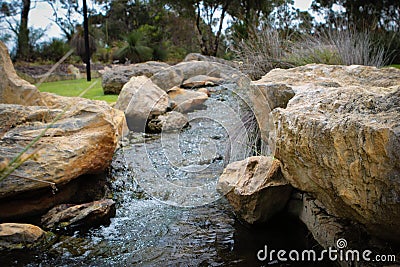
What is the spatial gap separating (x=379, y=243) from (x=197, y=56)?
11.8 meters

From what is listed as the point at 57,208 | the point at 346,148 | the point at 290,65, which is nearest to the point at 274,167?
the point at 346,148

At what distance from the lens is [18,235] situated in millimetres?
2506

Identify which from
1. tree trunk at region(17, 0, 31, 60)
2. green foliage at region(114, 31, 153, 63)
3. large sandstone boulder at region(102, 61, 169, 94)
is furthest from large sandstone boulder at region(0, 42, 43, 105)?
green foliage at region(114, 31, 153, 63)

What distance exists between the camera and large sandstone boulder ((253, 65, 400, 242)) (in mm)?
1386

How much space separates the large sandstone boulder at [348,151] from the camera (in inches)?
54.6

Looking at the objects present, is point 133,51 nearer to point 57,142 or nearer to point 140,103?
point 140,103

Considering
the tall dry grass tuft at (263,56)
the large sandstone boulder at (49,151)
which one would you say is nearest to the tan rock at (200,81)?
the tall dry grass tuft at (263,56)

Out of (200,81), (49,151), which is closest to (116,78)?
(200,81)

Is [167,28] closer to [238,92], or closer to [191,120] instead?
[191,120]

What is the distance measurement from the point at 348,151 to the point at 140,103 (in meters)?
4.09

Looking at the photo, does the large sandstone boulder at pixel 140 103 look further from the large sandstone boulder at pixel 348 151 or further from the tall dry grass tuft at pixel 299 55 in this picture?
the large sandstone boulder at pixel 348 151

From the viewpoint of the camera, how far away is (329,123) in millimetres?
1624

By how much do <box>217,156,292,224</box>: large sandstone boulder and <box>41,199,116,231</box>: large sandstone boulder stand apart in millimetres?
905

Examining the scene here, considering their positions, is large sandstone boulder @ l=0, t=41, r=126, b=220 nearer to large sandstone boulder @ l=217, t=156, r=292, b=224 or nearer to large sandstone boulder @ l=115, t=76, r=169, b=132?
large sandstone boulder @ l=217, t=156, r=292, b=224
